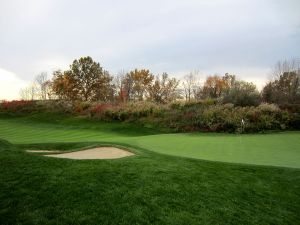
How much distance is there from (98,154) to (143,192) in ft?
16.9

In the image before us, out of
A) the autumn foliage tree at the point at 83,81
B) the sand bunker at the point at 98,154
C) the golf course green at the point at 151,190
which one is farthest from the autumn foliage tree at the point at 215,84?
the golf course green at the point at 151,190

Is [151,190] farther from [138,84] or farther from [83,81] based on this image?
[138,84]

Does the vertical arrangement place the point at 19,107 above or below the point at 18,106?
below

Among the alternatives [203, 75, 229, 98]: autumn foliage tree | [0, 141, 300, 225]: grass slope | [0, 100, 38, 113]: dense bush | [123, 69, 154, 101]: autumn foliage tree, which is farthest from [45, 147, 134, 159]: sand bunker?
[203, 75, 229, 98]: autumn foliage tree

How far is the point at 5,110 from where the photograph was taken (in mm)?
32094

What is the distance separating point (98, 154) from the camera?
10.8 metres

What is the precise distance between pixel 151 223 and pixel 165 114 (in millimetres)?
20482

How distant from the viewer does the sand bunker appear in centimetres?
1033

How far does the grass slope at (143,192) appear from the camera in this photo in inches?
197

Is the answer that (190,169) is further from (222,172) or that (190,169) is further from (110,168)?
(110,168)

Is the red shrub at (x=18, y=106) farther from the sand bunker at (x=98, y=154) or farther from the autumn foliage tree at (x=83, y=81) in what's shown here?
the sand bunker at (x=98, y=154)

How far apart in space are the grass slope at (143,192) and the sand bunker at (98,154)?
2.22 metres

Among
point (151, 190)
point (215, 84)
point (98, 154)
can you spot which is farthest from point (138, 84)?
point (151, 190)

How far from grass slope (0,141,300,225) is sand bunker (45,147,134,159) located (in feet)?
7.28
